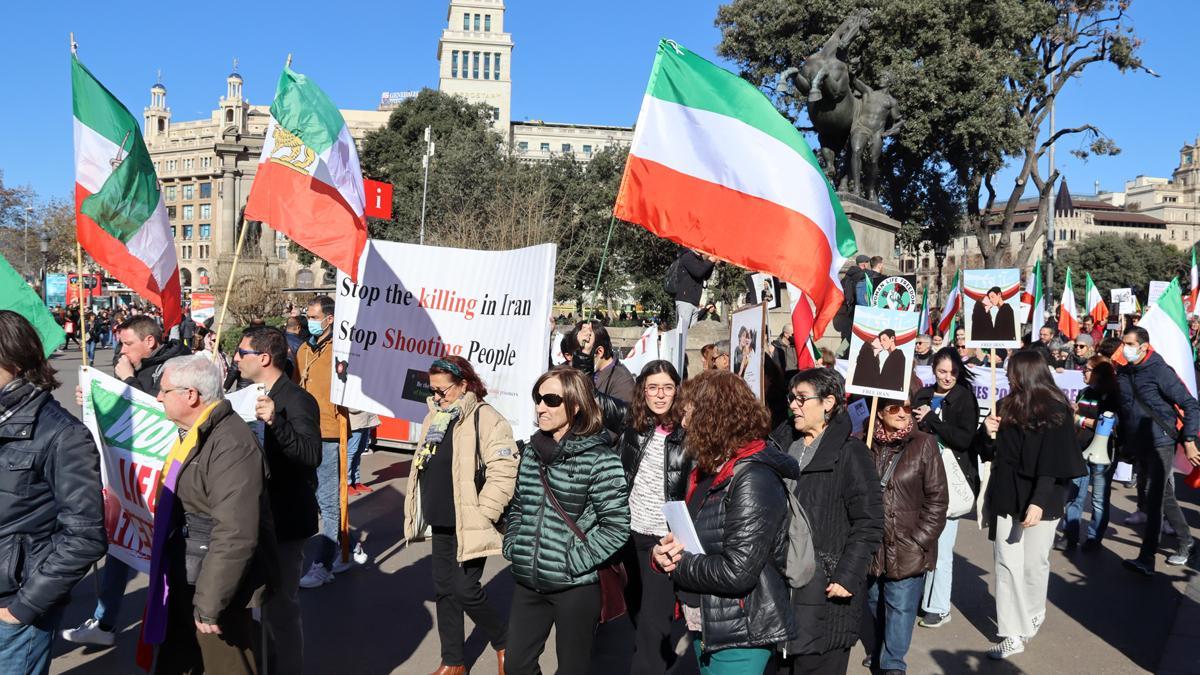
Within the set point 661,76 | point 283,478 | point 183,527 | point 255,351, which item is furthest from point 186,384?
point 661,76

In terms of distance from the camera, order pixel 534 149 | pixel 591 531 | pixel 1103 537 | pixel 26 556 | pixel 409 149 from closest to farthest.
Result: pixel 26 556
pixel 591 531
pixel 1103 537
pixel 409 149
pixel 534 149

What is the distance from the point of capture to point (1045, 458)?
5.58 m

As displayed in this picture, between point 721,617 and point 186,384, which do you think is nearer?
point 721,617

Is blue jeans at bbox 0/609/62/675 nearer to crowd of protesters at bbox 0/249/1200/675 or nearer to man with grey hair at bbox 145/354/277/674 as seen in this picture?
crowd of protesters at bbox 0/249/1200/675

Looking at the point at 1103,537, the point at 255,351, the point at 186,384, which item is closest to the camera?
the point at 186,384

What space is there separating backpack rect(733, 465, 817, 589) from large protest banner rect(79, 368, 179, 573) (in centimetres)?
272

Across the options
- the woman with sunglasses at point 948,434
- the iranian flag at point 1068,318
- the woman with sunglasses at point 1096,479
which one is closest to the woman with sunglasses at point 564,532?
the woman with sunglasses at point 948,434

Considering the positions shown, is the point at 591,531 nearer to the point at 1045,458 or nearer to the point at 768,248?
the point at 768,248

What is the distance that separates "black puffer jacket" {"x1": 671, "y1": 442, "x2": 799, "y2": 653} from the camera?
10.6ft

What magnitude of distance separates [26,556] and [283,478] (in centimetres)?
141

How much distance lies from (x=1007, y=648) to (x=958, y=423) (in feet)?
4.34

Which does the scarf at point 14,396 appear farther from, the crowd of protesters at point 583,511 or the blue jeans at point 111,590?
the blue jeans at point 111,590

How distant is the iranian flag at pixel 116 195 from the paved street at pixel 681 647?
2.14 meters

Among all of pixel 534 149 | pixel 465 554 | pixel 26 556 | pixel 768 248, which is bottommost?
pixel 465 554
